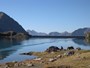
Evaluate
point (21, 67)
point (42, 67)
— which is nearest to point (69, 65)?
point (42, 67)

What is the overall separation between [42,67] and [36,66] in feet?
6.23

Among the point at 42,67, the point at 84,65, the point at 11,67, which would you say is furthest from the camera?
A: the point at 11,67

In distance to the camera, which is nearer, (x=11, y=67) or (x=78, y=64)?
(x=78, y=64)

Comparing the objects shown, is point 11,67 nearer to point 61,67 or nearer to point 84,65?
point 61,67

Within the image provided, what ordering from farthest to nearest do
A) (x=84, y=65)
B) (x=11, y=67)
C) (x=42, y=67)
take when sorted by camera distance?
(x=11, y=67) < (x=42, y=67) < (x=84, y=65)

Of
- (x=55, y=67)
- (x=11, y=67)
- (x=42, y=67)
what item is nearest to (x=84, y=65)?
(x=55, y=67)

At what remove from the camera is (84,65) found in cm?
4169

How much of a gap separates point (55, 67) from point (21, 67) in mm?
7534

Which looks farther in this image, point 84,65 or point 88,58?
point 88,58

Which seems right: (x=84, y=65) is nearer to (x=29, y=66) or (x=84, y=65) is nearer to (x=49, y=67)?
(x=49, y=67)

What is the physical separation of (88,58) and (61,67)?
6750mm

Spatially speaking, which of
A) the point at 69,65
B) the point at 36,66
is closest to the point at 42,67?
the point at 36,66

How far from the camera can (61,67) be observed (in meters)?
42.3

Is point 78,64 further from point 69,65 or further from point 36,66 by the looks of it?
point 36,66
